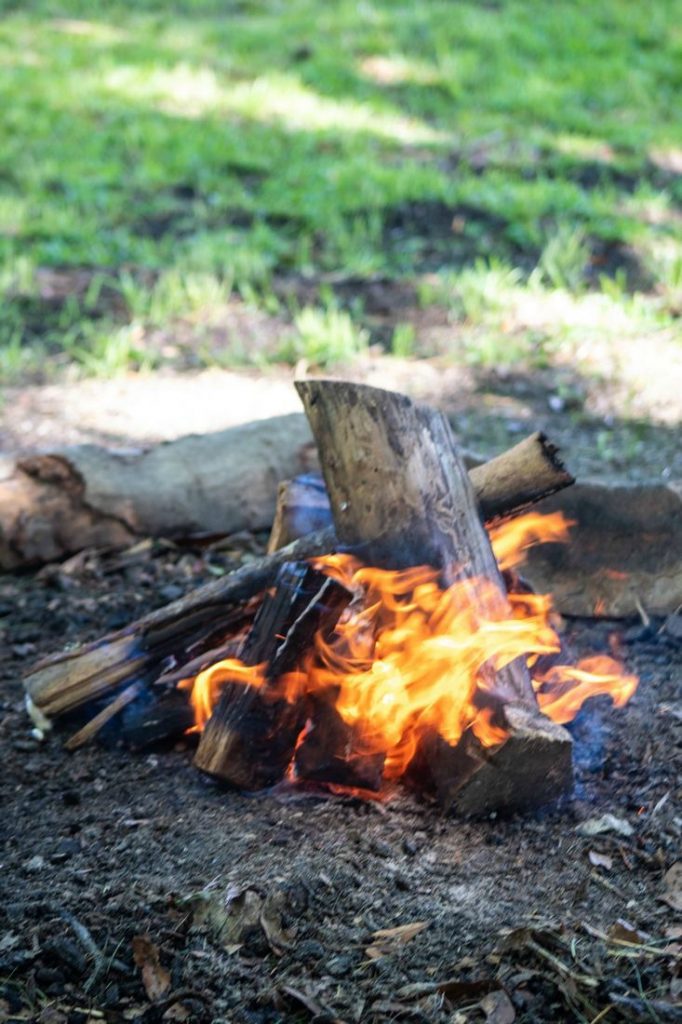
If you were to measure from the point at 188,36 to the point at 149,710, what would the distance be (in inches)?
334

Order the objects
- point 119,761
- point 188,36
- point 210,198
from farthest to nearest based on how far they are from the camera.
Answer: point 188,36
point 210,198
point 119,761

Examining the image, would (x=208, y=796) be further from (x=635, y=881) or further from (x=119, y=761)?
(x=635, y=881)

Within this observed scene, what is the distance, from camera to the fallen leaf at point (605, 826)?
266cm

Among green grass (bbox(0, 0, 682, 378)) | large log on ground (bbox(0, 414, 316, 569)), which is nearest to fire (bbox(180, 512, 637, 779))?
large log on ground (bbox(0, 414, 316, 569))

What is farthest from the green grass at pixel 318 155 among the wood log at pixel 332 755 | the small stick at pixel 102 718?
the wood log at pixel 332 755

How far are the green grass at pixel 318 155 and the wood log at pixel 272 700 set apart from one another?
3031mm

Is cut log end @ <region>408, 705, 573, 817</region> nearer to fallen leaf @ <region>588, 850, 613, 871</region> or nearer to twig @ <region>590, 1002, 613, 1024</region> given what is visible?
fallen leaf @ <region>588, 850, 613, 871</region>

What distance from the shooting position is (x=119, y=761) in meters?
3.04

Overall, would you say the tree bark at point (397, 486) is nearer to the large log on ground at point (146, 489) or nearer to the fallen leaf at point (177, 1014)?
the fallen leaf at point (177, 1014)

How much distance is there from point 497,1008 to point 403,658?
2.98ft

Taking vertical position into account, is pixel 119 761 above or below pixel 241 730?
below

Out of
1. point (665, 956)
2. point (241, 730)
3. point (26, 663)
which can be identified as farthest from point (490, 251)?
point (665, 956)

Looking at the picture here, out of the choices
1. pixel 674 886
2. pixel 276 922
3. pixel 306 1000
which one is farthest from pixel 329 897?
pixel 674 886

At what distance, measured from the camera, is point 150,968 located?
7.39ft
